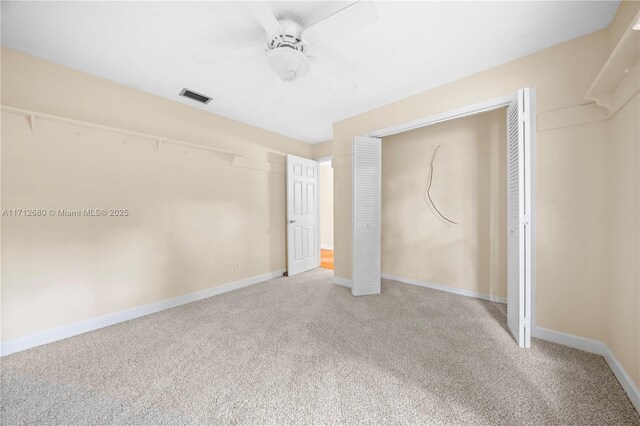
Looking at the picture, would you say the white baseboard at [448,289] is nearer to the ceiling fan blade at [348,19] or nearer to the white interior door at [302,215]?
the white interior door at [302,215]

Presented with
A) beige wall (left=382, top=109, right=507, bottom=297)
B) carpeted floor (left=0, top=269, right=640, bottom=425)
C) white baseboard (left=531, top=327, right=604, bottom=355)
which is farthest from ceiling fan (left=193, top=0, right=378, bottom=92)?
white baseboard (left=531, top=327, right=604, bottom=355)

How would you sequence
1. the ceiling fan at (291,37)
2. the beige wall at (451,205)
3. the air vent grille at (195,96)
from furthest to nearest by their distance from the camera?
the beige wall at (451,205) → the air vent grille at (195,96) → the ceiling fan at (291,37)

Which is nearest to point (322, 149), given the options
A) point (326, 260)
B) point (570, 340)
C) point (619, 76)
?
point (326, 260)

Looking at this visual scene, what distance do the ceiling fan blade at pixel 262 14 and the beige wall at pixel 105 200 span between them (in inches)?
82.2

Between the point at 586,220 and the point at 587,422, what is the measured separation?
1.41 metres

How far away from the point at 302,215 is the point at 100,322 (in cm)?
299

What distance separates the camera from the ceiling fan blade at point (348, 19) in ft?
4.13

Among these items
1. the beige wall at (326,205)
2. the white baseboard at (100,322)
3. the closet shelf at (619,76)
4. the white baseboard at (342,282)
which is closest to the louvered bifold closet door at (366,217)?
the white baseboard at (342,282)

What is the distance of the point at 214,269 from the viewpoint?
10.8 feet

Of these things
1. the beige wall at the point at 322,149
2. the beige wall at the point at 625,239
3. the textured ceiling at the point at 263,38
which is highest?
the textured ceiling at the point at 263,38

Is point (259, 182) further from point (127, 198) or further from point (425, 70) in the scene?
point (425, 70)

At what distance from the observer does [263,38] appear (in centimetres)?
193

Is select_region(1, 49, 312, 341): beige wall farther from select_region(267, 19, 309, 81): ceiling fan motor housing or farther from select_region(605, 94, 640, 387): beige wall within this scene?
select_region(605, 94, 640, 387): beige wall

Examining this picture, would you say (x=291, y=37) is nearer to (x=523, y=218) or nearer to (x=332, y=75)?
(x=332, y=75)
